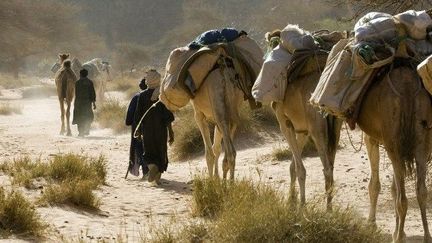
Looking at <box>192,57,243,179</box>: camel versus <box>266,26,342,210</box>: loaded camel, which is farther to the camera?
<box>192,57,243,179</box>: camel

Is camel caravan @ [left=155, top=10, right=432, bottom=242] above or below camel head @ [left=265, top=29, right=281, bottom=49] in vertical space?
below

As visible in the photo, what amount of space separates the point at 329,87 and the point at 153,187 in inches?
196

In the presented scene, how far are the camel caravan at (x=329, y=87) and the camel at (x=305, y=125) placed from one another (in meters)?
0.01

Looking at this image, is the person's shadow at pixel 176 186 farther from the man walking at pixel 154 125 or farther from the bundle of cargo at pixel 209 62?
the bundle of cargo at pixel 209 62

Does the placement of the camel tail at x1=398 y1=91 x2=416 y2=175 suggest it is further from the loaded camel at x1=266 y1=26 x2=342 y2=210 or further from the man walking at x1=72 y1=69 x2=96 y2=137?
the man walking at x1=72 y1=69 x2=96 y2=137

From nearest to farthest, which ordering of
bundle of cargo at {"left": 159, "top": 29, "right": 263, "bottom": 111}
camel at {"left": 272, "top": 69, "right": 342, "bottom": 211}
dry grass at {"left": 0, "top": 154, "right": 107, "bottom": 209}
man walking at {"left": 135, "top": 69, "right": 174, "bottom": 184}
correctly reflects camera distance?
camel at {"left": 272, "top": 69, "right": 342, "bottom": 211}
dry grass at {"left": 0, "top": 154, "right": 107, "bottom": 209}
bundle of cargo at {"left": 159, "top": 29, "right": 263, "bottom": 111}
man walking at {"left": 135, "top": 69, "right": 174, "bottom": 184}

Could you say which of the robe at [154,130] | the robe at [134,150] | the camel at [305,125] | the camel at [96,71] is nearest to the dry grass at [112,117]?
the camel at [96,71]

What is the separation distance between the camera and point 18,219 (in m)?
6.85

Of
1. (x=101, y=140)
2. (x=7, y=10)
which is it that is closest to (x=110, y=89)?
(x=7, y=10)

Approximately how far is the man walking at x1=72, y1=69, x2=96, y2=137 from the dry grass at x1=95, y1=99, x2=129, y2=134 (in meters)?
1.33

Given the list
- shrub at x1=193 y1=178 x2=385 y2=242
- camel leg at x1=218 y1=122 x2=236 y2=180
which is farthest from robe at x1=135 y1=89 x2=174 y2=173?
shrub at x1=193 y1=178 x2=385 y2=242

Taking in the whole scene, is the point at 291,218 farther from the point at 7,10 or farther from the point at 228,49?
the point at 7,10

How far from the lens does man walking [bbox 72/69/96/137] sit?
60.3 feet

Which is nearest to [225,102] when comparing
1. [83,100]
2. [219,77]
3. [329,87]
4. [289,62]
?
[219,77]
